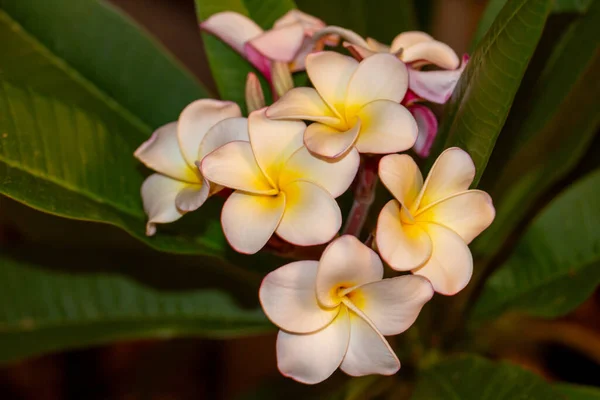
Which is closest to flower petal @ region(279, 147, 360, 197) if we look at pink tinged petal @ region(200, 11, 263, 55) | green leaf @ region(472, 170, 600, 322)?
pink tinged petal @ region(200, 11, 263, 55)

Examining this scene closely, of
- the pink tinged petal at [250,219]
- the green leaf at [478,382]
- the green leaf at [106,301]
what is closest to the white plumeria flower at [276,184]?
the pink tinged petal at [250,219]

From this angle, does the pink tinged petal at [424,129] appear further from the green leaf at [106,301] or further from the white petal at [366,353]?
the green leaf at [106,301]

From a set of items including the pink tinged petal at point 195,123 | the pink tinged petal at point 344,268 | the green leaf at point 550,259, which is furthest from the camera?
the green leaf at point 550,259

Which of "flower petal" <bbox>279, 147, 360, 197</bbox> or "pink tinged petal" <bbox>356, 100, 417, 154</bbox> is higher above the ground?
"pink tinged petal" <bbox>356, 100, 417, 154</bbox>

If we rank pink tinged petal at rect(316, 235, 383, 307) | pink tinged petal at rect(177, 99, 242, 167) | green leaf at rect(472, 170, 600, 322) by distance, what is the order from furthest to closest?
1. green leaf at rect(472, 170, 600, 322)
2. pink tinged petal at rect(177, 99, 242, 167)
3. pink tinged petal at rect(316, 235, 383, 307)

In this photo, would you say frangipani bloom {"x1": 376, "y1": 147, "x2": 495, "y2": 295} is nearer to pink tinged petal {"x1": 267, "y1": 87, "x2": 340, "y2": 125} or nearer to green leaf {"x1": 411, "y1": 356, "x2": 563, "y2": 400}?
pink tinged petal {"x1": 267, "y1": 87, "x2": 340, "y2": 125}

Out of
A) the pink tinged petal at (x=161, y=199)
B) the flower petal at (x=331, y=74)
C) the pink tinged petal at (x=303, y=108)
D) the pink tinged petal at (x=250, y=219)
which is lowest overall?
the pink tinged petal at (x=161, y=199)
